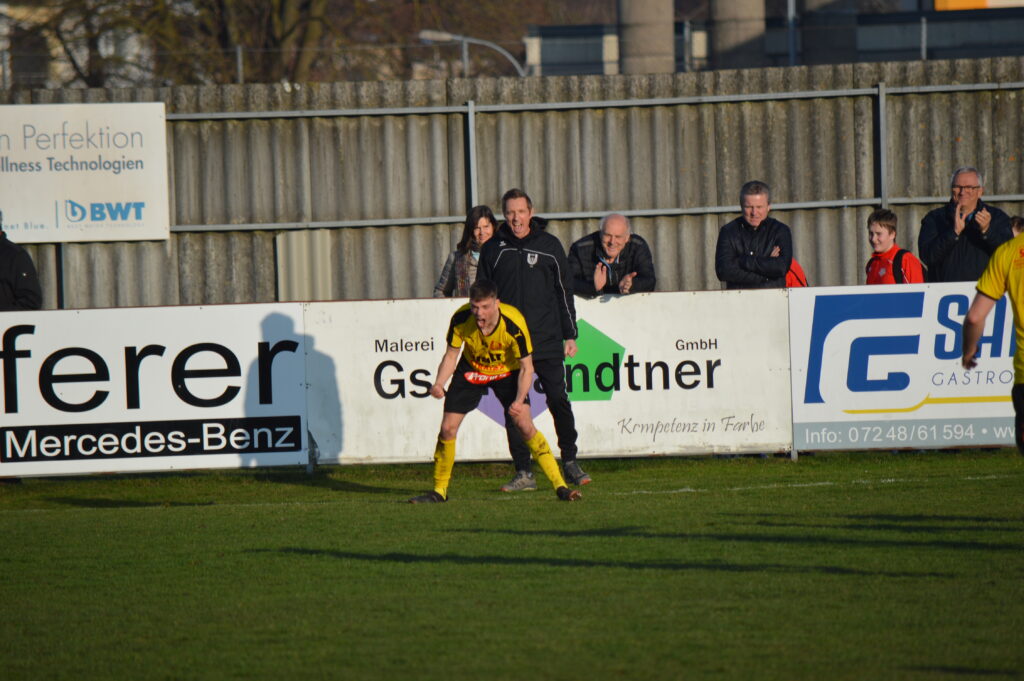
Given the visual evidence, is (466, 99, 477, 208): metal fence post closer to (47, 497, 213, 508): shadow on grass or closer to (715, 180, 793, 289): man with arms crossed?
(715, 180, 793, 289): man with arms crossed

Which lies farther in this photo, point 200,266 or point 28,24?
point 28,24

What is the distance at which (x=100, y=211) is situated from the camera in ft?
56.9

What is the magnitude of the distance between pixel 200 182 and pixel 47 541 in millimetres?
9361

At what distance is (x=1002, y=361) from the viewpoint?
1208 centimetres

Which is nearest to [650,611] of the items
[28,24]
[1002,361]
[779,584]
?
[779,584]

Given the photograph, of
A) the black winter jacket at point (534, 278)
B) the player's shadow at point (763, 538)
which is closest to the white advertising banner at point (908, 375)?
the black winter jacket at point (534, 278)

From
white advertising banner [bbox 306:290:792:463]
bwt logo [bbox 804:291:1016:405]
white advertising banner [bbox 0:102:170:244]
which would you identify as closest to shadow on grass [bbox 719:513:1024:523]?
white advertising banner [bbox 306:290:792:463]

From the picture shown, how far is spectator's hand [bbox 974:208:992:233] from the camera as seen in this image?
12.0m

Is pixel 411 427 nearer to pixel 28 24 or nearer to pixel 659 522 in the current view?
pixel 659 522

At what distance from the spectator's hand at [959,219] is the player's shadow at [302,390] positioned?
5.71 m

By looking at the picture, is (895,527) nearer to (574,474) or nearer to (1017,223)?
(574,474)

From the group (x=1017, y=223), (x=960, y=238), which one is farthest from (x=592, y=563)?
(x=1017, y=223)

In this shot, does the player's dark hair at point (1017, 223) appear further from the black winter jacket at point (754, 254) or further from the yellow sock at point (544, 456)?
the yellow sock at point (544, 456)

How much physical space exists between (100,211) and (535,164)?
560 cm
